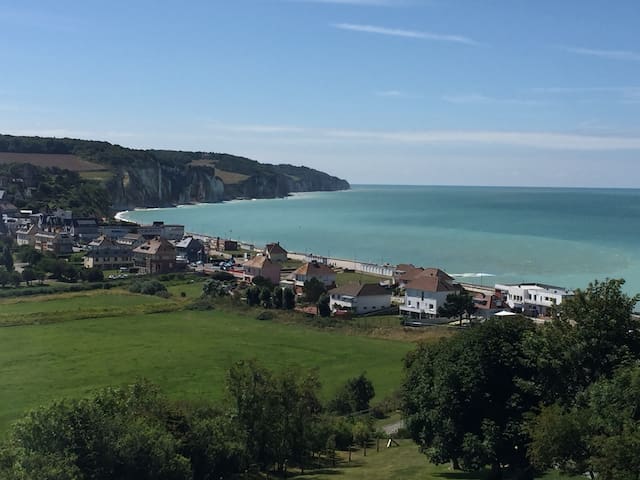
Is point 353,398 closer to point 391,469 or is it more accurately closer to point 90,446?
point 391,469

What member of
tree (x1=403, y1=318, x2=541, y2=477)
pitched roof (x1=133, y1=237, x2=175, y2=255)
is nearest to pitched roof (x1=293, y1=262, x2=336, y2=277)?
pitched roof (x1=133, y1=237, x2=175, y2=255)

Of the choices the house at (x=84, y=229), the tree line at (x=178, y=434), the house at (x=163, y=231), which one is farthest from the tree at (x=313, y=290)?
the house at (x=163, y=231)

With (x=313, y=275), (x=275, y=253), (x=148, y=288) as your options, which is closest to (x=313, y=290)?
(x=313, y=275)

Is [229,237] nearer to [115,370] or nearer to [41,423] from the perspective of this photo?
[115,370]

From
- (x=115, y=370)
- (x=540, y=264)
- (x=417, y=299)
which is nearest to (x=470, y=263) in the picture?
(x=540, y=264)

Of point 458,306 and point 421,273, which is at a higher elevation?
point 421,273

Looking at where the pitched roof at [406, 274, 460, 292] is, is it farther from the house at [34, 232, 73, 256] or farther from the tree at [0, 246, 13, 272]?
the house at [34, 232, 73, 256]

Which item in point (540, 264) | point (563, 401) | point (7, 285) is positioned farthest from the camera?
point (540, 264)

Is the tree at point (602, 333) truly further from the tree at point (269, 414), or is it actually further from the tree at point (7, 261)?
the tree at point (7, 261)
